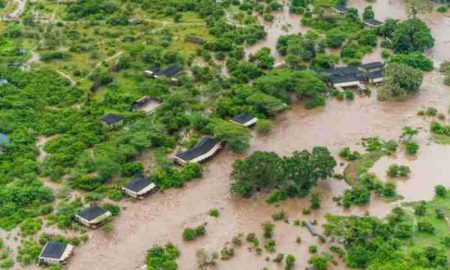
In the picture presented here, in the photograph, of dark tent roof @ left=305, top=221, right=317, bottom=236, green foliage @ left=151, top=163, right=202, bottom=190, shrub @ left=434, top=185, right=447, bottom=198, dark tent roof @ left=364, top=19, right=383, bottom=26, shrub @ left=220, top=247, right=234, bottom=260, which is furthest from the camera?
dark tent roof @ left=364, top=19, right=383, bottom=26

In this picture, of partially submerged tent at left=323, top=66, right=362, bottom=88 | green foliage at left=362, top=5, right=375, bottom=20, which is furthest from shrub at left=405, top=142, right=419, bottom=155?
green foliage at left=362, top=5, right=375, bottom=20

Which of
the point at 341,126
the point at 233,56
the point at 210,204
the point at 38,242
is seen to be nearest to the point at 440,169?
the point at 341,126

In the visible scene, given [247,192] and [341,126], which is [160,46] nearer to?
[341,126]

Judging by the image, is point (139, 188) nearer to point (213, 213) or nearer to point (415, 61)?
point (213, 213)

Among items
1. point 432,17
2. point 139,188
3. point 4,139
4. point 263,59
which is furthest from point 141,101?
point 432,17

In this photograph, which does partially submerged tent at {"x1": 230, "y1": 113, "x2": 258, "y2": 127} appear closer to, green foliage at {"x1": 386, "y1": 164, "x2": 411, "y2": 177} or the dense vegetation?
green foliage at {"x1": 386, "y1": 164, "x2": 411, "y2": 177}

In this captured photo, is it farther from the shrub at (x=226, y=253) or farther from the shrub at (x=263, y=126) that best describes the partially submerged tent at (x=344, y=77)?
the shrub at (x=226, y=253)
